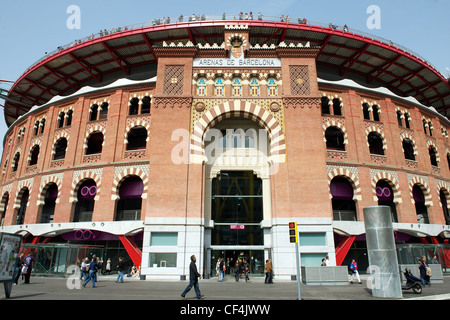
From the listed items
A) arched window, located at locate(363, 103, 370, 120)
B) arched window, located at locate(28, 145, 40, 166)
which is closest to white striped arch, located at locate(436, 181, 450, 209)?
arched window, located at locate(363, 103, 370, 120)

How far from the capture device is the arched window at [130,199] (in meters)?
21.6

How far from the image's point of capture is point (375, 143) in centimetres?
2509

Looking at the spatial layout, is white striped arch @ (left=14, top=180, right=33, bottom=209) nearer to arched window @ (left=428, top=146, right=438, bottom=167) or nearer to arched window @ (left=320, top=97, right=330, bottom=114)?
arched window @ (left=320, top=97, right=330, bottom=114)

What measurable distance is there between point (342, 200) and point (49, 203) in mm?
24780

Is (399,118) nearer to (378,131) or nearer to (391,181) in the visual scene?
(378,131)

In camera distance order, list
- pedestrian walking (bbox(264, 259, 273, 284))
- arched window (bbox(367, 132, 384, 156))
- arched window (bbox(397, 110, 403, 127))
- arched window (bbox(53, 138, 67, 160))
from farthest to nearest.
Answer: arched window (bbox(53, 138, 67, 160)) → arched window (bbox(397, 110, 403, 127)) → arched window (bbox(367, 132, 384, 156)) → pedestrian walking (bbox(264, 259, 273, 284))

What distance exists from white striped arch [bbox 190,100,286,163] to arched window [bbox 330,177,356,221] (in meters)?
5.73

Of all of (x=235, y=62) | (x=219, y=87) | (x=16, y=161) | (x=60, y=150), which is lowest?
(x=16, y=161)

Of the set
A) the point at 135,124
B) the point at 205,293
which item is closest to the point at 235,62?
the point at 135,124

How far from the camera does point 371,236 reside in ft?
36.3

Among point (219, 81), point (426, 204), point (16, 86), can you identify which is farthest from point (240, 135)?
point (16, 86)

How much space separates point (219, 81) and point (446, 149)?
23301mm

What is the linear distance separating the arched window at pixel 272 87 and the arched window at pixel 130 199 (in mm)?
11437

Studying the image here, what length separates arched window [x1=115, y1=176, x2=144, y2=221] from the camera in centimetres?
2162
